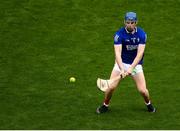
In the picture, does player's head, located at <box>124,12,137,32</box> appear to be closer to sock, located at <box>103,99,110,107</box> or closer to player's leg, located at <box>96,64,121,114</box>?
player's leg, located at <box>96,64,121,114</box>

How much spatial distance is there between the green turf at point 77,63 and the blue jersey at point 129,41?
166 cm

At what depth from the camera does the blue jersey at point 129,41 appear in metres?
16.2

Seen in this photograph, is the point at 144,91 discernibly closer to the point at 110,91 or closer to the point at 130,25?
the point at 110,91

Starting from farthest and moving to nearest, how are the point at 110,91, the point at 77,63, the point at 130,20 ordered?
the point at 77,63 < the point at 110,91 < the point at 130,20

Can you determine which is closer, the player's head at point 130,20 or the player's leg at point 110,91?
the player's head at point 130,20

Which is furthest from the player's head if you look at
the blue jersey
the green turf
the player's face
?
the green turf

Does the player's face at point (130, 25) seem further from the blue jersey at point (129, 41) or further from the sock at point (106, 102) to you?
the sock at point (106, 102)

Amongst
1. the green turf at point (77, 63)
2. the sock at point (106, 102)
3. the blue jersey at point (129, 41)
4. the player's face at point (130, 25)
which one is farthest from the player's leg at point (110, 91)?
the player's face at point (130, 25)

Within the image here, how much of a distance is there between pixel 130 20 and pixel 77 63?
5.02 m

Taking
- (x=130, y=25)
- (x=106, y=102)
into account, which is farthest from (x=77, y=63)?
(x=130, y=25)

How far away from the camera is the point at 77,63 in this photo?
20.5 m

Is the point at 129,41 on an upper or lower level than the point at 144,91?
upper

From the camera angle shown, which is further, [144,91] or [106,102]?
[106,102]

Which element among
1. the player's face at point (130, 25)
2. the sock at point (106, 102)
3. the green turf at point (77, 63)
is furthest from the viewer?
the sock at point (106, 102)
